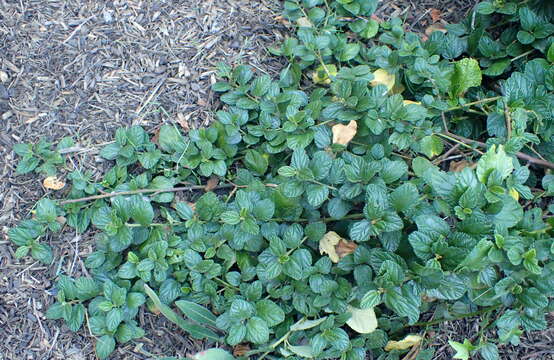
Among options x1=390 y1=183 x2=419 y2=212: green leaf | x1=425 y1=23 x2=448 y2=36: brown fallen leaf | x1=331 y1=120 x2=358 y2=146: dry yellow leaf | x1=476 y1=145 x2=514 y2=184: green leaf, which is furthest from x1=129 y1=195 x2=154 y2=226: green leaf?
x1=425 y1=23 x2=448 y2=36: brown fallen leaf

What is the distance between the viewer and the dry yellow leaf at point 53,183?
238cm

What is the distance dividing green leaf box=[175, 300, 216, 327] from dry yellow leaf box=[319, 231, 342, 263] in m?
0.50

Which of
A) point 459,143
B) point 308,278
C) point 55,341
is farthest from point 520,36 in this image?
point 55,341

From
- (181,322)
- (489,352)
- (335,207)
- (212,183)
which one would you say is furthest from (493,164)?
(181,322)

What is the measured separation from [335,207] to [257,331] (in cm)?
54

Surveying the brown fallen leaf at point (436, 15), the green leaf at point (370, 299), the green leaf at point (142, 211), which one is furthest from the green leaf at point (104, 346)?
the brown fallen leaf at point (436, 15)

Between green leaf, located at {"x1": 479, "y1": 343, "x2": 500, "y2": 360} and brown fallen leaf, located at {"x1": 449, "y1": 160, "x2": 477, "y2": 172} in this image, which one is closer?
green leaf, located at {"x1": 479, "y1": 343, "x2": 500, "y2": 360}

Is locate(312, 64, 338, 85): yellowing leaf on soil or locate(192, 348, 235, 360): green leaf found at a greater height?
locate(312, 64, 338, 85): yellowing leaf on soil

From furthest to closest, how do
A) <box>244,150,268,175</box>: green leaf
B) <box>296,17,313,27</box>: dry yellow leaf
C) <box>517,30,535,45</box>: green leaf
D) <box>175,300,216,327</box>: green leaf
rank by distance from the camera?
<box>296,17,313,27</box>: dry yellow leaf, <box>517,30,535,45</box>: green leaf, <box>244,150,268,175</box>: green leaf, <box>175,300,216,327</box>: green leaf

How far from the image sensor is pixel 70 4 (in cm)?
262

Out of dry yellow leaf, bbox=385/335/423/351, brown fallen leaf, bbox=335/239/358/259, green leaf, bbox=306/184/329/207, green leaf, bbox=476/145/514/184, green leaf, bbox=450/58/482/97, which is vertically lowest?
dry yellow leaf, bbox=385/335/423/351

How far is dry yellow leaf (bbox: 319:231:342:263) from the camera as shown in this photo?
217 centimetres

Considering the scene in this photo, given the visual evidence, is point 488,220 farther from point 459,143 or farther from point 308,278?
point 308,278

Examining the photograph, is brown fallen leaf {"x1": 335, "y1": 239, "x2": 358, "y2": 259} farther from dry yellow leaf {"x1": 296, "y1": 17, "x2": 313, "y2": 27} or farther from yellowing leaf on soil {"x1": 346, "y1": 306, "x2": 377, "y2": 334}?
dry yellow leaf {"x1": 296, "y1": 17, "x2": 313, "y2": 27}
